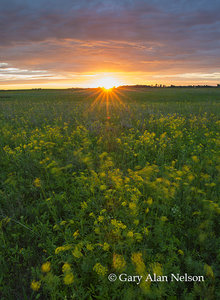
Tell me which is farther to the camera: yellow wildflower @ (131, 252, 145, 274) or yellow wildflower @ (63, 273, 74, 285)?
yellow wildflower @ (131, 252, 145, 274)

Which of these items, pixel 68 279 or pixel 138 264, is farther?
pixel 138 264

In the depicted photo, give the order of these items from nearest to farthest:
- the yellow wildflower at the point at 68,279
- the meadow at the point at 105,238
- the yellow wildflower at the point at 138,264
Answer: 1. the yellow wildflower at the point at 68,279
2. the yellow wildflower at the point at 138,264
3. the meadow at the point at 105,238

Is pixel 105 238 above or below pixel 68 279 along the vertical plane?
below

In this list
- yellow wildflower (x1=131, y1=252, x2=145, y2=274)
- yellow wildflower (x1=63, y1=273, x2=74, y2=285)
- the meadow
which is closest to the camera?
yellow wildflower (x1=63, y1=273, x2=74, y2=285)

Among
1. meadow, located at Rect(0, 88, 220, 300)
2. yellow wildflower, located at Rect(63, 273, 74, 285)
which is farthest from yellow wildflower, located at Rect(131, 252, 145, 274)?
yellow wildflower, located at Rect(63, 273, 74, 285)

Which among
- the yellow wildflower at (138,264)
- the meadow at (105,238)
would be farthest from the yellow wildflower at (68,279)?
the yellow wildflower at (138,264)

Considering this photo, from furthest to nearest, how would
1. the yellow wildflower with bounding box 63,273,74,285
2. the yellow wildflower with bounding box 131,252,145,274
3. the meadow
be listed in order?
the meadow
the yellow wildflower with bounding box 131,252,145,274
the yellow wildflower with bounding box 63,273,74,285

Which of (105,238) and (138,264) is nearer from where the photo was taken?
(138,264)

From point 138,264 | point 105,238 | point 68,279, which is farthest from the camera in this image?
point 105,238

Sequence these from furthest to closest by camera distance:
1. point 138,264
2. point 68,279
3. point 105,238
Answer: point 105,238 < point 138,264 < point 68,279

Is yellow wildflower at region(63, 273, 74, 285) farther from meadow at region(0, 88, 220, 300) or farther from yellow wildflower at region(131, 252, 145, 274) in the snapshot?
yellow wildflower at region(131, 252, 145, 274)

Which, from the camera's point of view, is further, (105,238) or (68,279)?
(105,238)

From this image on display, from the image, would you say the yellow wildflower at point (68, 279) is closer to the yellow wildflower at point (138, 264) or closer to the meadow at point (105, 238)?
the meadow at point (105, 238)

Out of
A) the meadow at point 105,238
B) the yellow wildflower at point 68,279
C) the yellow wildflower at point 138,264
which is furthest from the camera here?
the meadow at point 105,238
